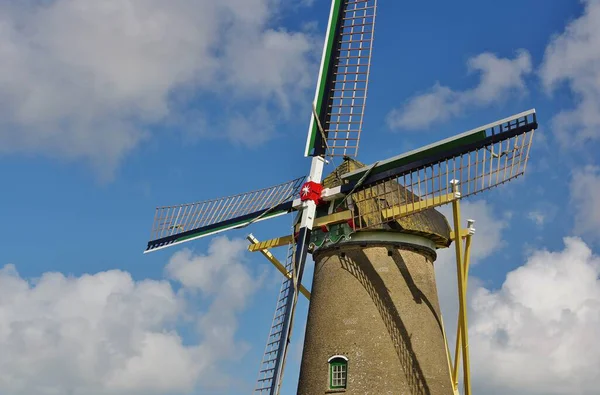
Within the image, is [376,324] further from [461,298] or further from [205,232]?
[205,232]

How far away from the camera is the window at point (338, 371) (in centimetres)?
1844

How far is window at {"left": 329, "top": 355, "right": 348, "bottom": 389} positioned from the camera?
1844cm

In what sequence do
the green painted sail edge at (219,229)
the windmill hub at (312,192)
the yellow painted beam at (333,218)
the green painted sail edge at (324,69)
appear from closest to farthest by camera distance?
the yellow painted beam at (333,218)
the windmill hub at (312,192)
the green painted sail edge at (324,69)
the green painted sail edge at (219,229)

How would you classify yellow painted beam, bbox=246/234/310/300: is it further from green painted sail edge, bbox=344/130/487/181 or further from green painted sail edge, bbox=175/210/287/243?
green painted sail edge, bbox=344/130/487/181

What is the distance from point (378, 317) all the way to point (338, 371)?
1526 mm

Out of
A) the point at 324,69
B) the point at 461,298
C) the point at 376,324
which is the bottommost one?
the point at 376,324

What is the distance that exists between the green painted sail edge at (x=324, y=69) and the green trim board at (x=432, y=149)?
6.13ft

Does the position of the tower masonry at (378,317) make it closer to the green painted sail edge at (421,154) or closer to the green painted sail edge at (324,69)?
the green painted sail edge at (421,154)

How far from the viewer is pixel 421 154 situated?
18.6 metres

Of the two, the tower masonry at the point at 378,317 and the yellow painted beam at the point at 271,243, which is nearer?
the tower masonry at the point at 378,317

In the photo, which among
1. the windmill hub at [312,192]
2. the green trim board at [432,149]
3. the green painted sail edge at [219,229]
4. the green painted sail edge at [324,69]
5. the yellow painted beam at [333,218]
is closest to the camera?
the green trim board at [432,149]

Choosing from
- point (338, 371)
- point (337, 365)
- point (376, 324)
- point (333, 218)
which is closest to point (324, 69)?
point (333, 218)

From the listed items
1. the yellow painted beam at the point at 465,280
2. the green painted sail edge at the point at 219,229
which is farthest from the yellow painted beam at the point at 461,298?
the green painted sail edge at the point at 219,229

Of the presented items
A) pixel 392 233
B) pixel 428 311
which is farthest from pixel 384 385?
pixel 392 233
